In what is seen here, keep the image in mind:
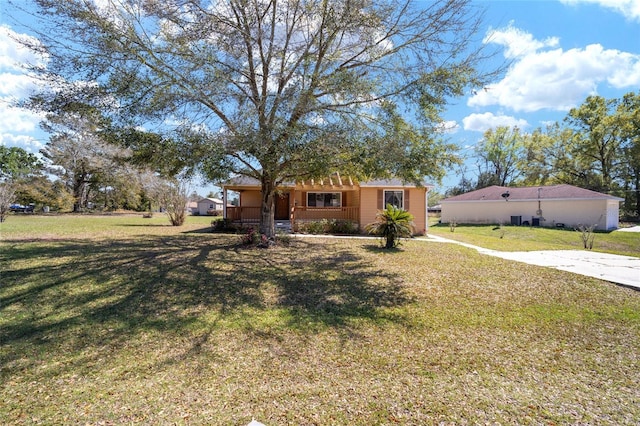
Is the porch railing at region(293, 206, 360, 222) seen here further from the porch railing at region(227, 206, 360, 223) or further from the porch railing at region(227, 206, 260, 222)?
the porch railing at region(227, 206, 260, 222)

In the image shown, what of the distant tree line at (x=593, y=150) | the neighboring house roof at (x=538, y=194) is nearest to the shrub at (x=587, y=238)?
the neighboring house roof at (x=538, y=194)

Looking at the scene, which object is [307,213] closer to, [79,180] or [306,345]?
[306,345]

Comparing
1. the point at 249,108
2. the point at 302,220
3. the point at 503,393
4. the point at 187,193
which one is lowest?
the point at 503,393

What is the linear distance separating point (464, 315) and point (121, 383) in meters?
5.46

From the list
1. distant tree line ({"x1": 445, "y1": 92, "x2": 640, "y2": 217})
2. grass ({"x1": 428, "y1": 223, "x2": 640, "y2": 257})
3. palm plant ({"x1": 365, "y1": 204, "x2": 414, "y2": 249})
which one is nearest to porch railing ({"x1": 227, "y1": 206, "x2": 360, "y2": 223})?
grass ({"x1": 428, "y1": 223, "x2": 640, "y2": 257})

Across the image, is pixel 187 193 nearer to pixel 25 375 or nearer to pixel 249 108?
pixel 249 108

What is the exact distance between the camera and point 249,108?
367 inches

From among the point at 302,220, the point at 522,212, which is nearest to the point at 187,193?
the point at 302,220

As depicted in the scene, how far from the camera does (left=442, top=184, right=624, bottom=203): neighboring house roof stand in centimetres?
2584

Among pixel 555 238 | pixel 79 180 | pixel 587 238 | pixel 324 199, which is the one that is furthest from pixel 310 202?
pixel 79 180

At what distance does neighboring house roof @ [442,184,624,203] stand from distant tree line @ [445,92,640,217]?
669 centimetres

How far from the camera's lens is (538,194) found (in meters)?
29.0

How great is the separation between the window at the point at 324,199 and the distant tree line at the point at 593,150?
76.0 feet

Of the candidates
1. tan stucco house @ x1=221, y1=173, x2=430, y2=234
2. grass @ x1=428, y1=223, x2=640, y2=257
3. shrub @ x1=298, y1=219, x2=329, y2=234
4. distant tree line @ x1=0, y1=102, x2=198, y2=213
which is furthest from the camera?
distant tree line @ x1=0, y1=102, x2=198, y2=213
